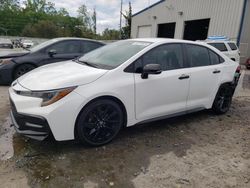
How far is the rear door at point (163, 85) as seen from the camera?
3.35m

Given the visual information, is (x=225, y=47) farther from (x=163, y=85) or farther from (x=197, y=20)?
(x=163, y=85)

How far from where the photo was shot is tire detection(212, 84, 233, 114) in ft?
15.2

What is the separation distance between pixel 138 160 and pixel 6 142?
6.32 ft

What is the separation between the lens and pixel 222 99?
473 centimetres

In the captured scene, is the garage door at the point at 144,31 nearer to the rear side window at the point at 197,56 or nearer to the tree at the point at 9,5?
the rear side window at the point at 197,56

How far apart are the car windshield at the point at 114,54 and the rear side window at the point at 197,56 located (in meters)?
0.87

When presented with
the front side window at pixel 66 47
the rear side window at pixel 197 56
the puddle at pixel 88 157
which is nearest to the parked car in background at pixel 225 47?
the front side window at pixel 66 47

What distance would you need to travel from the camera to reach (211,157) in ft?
10.3

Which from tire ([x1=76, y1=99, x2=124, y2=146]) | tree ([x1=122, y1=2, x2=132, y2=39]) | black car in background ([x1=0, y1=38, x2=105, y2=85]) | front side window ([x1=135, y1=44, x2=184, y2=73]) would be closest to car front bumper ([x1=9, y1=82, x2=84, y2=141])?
tire ([x1=76, y1=99, x2=124, y2=146])

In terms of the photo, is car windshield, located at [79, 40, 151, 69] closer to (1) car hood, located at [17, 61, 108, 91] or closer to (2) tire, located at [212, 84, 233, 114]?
(1) car hood, located at [17, 61, 108, 91]

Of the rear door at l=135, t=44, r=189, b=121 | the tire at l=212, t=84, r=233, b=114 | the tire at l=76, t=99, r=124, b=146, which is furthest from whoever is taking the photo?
the tire at l=212, t=84, r=233, b=114

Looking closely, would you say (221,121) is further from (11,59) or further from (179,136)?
(11,59)

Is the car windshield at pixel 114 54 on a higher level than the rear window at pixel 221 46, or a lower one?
higher

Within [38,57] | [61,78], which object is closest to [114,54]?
[61,78]
